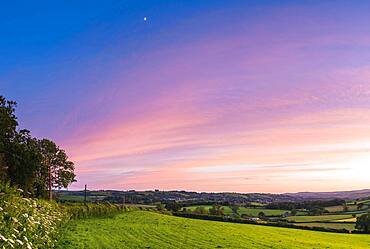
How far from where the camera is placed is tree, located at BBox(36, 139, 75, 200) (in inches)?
3551

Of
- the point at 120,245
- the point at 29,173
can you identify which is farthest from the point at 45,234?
the point at 29,173

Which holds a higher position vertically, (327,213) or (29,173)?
(29,173)

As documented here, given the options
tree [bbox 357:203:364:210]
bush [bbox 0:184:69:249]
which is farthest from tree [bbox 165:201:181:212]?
bush [bbox 0:184:69:249]

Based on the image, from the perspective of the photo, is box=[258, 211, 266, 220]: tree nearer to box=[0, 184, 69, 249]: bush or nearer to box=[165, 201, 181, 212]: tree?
box=[165, 201, 181, 212]: tree

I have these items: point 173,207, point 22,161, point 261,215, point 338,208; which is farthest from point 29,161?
point 338,208

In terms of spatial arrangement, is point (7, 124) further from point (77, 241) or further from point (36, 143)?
point (77, 241)

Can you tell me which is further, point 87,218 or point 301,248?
point 87,218

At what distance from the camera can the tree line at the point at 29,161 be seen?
7044cm

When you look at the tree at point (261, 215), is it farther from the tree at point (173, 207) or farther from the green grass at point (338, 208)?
the green grass at point (338, 208)

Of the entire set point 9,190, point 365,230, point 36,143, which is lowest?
point 365,230

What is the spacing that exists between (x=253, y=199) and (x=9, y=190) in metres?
148

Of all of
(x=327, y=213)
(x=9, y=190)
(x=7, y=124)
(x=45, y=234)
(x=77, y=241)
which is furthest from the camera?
(x=327, y=213)

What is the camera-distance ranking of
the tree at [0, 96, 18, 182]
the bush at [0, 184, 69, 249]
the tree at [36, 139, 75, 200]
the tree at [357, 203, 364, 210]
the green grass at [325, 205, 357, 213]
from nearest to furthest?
the bush at [0, 184, 69, 249]
the tree at [0, 96, 18, 182]
the tree at [36, 139, 75, 200]
the green grass at [325, 205, 357, 213]
the tree at [357, 203, 364, 210]

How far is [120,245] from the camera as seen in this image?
102 ft
